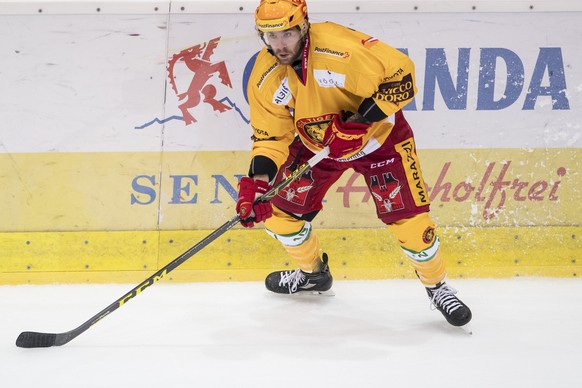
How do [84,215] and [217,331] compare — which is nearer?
[217,331]

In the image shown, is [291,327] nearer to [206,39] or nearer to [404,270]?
[404,270]

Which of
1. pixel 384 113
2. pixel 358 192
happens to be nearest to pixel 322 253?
pixel 358 192

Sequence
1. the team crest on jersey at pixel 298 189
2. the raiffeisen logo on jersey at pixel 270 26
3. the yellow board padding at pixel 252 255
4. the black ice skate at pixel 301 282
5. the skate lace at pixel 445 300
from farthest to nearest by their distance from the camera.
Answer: the yellow board padding at pixel 252 255, the black ice skate at pixel 301 282, the team crest on jersey at pixel 298 189, the skate lace at pixel 445 300, the raiffeisen logo on jersey at pixel 270 26

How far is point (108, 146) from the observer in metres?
3.66

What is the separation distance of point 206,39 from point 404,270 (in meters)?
1.64

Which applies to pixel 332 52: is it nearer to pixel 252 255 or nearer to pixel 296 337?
pixel 296 337

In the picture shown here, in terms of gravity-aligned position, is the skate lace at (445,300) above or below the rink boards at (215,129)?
below

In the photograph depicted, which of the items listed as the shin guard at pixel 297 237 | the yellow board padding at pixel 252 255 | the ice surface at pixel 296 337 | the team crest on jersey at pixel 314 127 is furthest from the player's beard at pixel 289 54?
the yellow board padding at pixel 252 255

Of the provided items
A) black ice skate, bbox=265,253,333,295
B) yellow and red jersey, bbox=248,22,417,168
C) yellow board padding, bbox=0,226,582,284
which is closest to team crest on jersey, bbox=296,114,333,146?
yellow and red jersey, bbox=248,22,417,168

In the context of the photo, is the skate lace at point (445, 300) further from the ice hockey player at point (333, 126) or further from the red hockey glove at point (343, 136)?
the red hockey glove at point (343, 136)

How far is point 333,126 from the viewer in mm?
2746

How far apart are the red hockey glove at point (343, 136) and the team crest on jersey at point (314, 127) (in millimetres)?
57

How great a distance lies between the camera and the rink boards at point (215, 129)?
143 inches

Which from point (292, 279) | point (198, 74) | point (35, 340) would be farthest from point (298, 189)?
point (35, 340)
